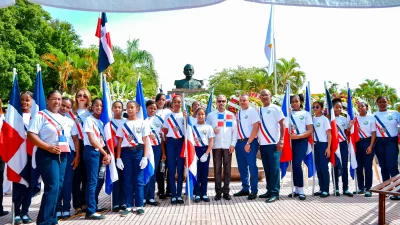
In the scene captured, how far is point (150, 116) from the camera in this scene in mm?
7207

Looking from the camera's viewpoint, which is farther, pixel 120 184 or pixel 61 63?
pixel 61 63

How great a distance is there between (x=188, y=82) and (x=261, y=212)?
19210mm

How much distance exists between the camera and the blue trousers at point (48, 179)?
16.0 ft

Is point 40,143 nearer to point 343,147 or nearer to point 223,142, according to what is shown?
point 223,142

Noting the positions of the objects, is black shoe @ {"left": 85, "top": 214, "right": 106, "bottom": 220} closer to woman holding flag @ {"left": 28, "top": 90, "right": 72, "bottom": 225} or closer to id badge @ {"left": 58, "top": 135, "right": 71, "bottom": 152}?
woman holding flag @ {"left": 28, "top": 90, "right": 72, "bottom": 225}

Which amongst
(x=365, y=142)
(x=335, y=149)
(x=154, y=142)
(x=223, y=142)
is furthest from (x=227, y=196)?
(x=365, y=142)

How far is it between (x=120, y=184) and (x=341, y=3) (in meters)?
5.17

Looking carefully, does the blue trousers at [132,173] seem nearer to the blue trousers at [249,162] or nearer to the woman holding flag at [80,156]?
the woman holding flag at [80,156]

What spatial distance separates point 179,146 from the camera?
23.1 ft

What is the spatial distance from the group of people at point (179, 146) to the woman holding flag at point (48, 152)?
3 centimetres

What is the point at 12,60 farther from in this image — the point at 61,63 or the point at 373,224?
the point at 373,224

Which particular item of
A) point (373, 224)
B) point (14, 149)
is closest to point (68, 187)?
point (14, 149)

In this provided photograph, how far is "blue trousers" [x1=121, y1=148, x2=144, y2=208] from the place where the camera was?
20.0ft

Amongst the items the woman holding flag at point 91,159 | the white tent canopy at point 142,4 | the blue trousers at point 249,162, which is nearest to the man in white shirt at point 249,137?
the blue trousers at point 249,162
